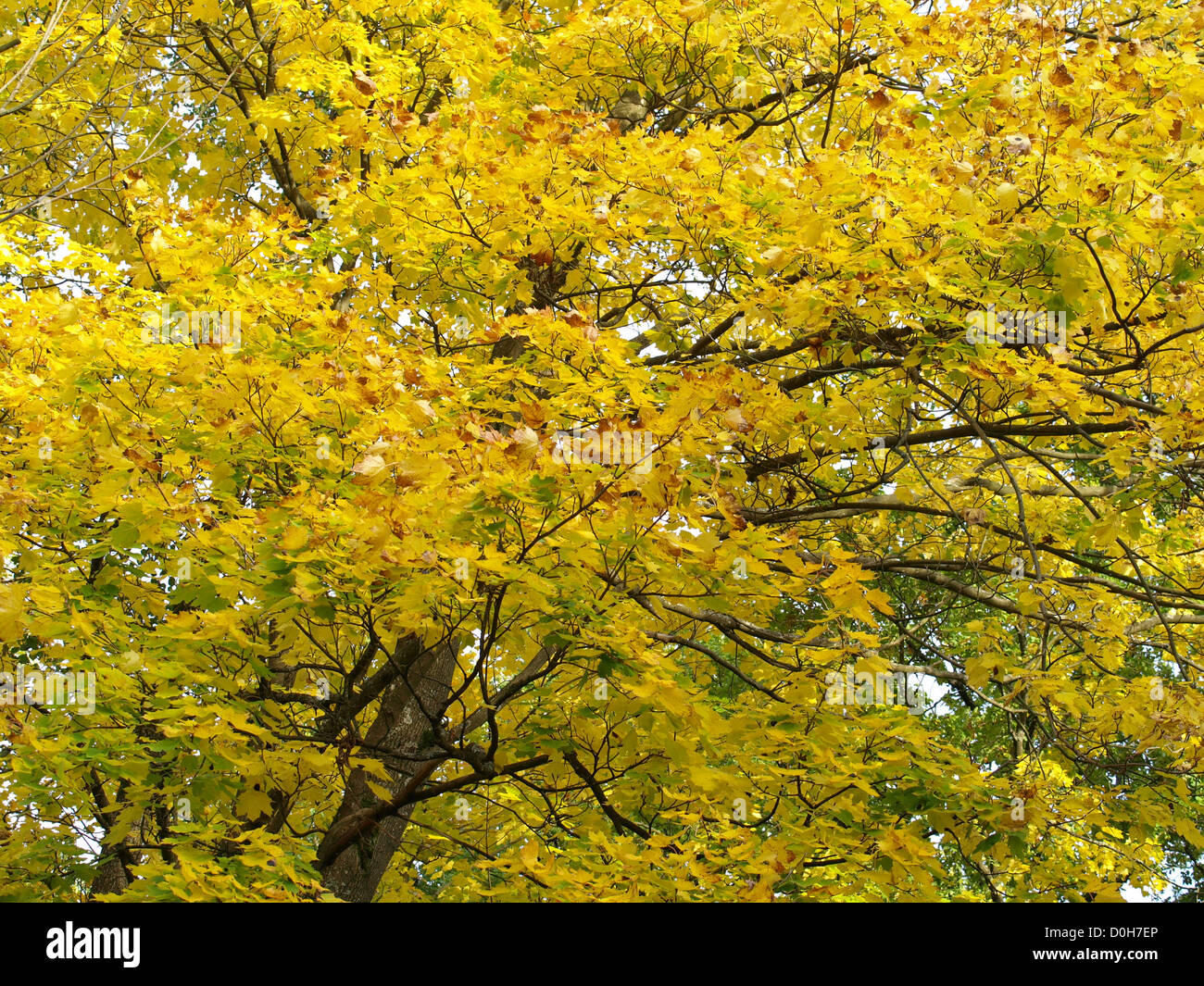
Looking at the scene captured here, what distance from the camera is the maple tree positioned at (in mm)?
4031

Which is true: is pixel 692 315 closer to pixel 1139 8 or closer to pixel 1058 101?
pixel 1058 101

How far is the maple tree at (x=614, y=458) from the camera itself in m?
4.03

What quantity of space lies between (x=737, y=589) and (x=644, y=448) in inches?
46.9

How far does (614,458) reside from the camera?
350 centimetres

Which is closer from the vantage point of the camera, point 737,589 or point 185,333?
point 737,589

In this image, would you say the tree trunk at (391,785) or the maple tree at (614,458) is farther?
the tree trunk at (391,785)

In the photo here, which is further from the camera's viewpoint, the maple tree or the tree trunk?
the tree trunk

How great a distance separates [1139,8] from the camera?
21.6 feet

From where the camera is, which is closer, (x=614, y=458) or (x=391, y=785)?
(x=614, y=458)

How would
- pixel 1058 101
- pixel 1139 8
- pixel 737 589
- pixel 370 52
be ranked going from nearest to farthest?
pixel 737 589, pixel 1058 101, pixel 1139 8, pixel 370 52

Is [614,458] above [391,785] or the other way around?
above

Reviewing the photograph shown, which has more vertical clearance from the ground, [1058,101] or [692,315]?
[1058,101]

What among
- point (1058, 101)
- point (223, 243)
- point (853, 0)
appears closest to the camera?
point (1058, 101)
